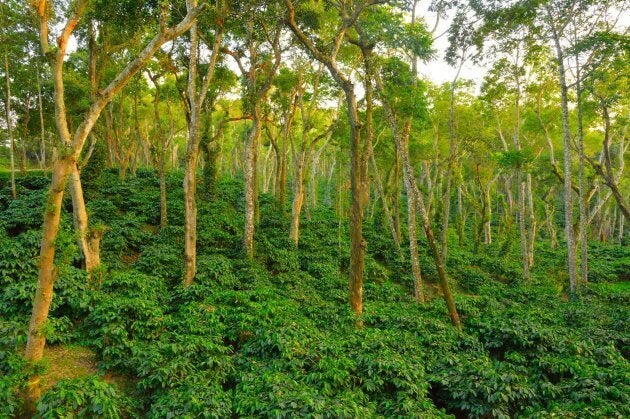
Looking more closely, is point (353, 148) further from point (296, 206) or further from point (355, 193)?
point (296, 206)

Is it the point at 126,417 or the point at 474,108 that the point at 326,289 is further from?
the point at 474,108

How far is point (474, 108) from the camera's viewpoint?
85.9 feet

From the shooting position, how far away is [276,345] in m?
8.66

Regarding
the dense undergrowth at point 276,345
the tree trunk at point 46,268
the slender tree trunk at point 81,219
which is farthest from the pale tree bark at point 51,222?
the slender tree trunk at point 81,219

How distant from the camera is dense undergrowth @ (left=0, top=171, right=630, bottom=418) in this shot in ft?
22.3

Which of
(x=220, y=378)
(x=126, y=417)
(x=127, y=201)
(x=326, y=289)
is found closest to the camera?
(x=126, y=417)

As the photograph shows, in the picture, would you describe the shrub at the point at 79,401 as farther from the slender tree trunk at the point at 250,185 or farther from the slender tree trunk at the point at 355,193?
the slender tree trunk at the point at 250,185

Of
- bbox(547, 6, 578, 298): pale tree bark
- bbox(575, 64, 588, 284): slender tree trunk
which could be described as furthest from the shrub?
bbox(575, 64, 588, 284): slender tree trunk

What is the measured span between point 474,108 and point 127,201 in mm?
22621

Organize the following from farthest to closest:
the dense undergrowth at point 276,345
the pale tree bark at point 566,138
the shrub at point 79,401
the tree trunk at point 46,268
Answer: the pale tree bark at point 566,138 < the dense undergrowth at point 276,345 < the tree trunk at point 46,268 < the shrub at point 79,401

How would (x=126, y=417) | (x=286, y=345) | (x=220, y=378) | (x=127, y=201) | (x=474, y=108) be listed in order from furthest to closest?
(x=474, y=108) < (x=127, y=201) < (x=286, y=345) < (x=220, y=378) < (x=126, y=417)

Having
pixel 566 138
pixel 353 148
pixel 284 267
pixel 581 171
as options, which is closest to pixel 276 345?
pixel 353 148

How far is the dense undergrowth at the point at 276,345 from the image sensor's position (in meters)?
6.80

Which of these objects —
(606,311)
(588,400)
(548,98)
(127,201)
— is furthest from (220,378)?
(548,98)
